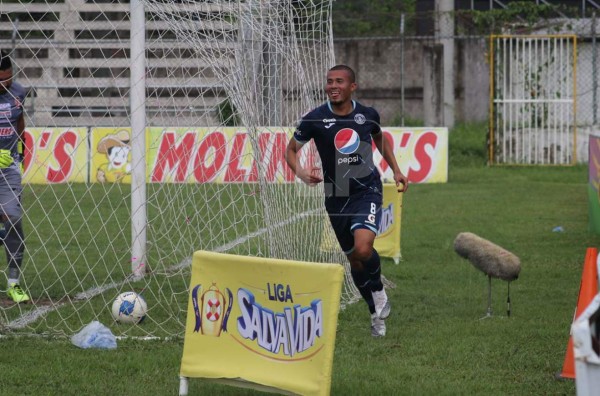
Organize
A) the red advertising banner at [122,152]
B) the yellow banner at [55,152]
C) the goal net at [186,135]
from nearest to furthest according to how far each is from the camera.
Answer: the goal net at [186,135] → the red advertising banner at [122,152] → the yellow banner at [55,152]

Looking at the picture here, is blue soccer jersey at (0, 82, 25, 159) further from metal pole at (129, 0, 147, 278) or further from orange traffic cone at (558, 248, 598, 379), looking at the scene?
orange traffic cone at (558, 248, 598, 379)

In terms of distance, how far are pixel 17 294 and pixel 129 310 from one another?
1.41 m

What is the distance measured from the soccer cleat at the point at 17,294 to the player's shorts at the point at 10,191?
0.56 m

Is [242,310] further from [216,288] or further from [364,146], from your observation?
[364,146]

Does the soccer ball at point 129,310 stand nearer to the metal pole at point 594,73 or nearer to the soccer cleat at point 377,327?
the soccer cleat at point 377,327

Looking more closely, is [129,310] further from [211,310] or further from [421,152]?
[421,152]

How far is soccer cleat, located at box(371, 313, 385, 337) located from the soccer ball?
1606mm

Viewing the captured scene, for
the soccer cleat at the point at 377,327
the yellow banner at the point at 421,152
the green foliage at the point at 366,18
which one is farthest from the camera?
the green foliage at the point at 366,18

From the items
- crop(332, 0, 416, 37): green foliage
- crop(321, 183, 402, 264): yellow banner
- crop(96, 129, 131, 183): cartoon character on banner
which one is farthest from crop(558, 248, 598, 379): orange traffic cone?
crop(332, 0, 416, 37): green foliage

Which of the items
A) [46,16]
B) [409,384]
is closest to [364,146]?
[409,384]

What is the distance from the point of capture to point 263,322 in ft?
18.0

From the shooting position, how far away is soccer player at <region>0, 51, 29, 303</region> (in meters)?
8.49

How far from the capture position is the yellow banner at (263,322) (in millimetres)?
5184

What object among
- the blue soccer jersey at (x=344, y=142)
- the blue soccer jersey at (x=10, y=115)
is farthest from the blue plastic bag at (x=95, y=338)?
the blue soccer jersey at (x=10, y=115)
